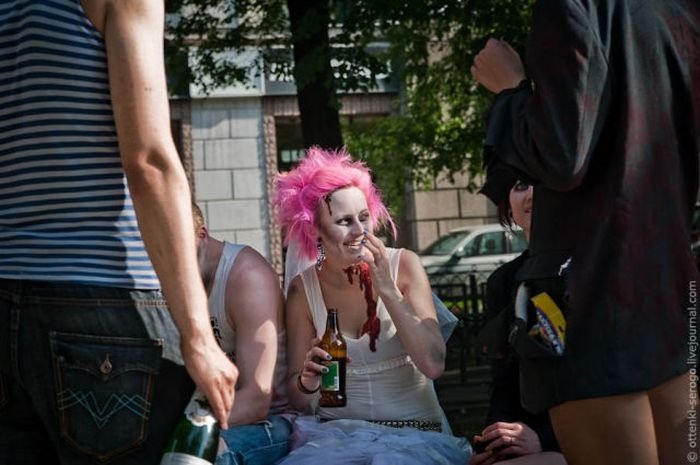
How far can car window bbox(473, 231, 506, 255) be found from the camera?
58.3ft

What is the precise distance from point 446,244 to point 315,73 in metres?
9.49

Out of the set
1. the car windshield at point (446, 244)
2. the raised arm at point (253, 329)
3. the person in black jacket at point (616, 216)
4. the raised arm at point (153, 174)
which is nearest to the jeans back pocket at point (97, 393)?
the raised arm at point (153, 174)

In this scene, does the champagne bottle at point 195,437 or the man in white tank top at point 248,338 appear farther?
the man in white tank top at point 248,338

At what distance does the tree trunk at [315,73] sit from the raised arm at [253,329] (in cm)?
538

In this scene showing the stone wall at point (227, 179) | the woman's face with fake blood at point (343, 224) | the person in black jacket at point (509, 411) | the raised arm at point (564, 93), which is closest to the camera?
the raised arm at point (564, 93)

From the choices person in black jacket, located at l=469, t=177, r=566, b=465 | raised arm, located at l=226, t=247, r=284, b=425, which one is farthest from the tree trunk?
raised arm, located at l=226, t=247, r=284, b=425

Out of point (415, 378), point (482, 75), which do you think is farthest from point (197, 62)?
point (482, 75)

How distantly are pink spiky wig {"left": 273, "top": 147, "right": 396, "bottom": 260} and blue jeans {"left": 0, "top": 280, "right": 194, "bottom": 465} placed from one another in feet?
6.74

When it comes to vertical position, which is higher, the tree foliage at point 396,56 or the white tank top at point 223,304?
the tree foliage at point 396,56

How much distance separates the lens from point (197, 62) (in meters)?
11.8

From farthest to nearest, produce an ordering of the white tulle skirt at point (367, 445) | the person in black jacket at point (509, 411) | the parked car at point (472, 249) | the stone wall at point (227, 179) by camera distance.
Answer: the stone wall at point (227, 179) → the parked car at point (472, 249) → the white tulle skirt at point (367, 445) → the person in black jacket at point (509, 411)

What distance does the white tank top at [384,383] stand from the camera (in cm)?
395

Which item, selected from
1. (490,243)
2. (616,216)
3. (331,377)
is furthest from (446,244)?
(616,216)

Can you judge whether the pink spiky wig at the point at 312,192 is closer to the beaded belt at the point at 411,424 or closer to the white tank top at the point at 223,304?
the white tank top at the point at 223,304
